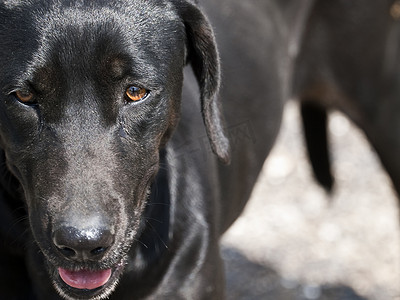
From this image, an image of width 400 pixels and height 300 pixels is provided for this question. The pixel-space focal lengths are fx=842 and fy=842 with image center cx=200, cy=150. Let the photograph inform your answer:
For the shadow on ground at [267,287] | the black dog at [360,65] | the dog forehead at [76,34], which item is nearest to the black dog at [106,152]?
the dog forehead at [76,34]

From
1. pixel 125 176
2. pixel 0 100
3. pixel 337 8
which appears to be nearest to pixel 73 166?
pixel 125 176

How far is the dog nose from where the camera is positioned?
237 cm

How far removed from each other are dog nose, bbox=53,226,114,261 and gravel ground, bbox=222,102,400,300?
2392mm

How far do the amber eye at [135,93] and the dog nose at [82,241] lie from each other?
433 millimetres

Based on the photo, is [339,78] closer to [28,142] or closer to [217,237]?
[217,237]

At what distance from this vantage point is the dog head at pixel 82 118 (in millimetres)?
2463

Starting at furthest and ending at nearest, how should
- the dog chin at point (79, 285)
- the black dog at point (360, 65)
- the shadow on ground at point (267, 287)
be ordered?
1. the shadow on ground at point (267, 287)
2. the black dog at point (360, 65)
3. the dog chin at point (79, 285)

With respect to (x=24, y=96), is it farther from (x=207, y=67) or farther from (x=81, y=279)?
(x=207, y=67)

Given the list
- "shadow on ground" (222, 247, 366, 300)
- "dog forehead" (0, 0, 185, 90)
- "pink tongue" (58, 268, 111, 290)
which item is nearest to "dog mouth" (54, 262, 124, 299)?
"pink tongue" (58, 268, 111, 290)

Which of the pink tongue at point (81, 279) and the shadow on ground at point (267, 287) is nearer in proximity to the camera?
the pink tongue at point (81, 279)

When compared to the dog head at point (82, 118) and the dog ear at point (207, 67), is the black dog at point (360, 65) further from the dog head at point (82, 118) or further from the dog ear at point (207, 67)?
the dog head at point (82, 118)

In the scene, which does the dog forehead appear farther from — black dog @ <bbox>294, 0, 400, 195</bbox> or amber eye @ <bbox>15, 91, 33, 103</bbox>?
black dog @ <bbox>294, 0, 400, 195</bbox>

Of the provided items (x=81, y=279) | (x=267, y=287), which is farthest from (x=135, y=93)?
(x=267, y=287)

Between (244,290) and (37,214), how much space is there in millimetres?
2508
